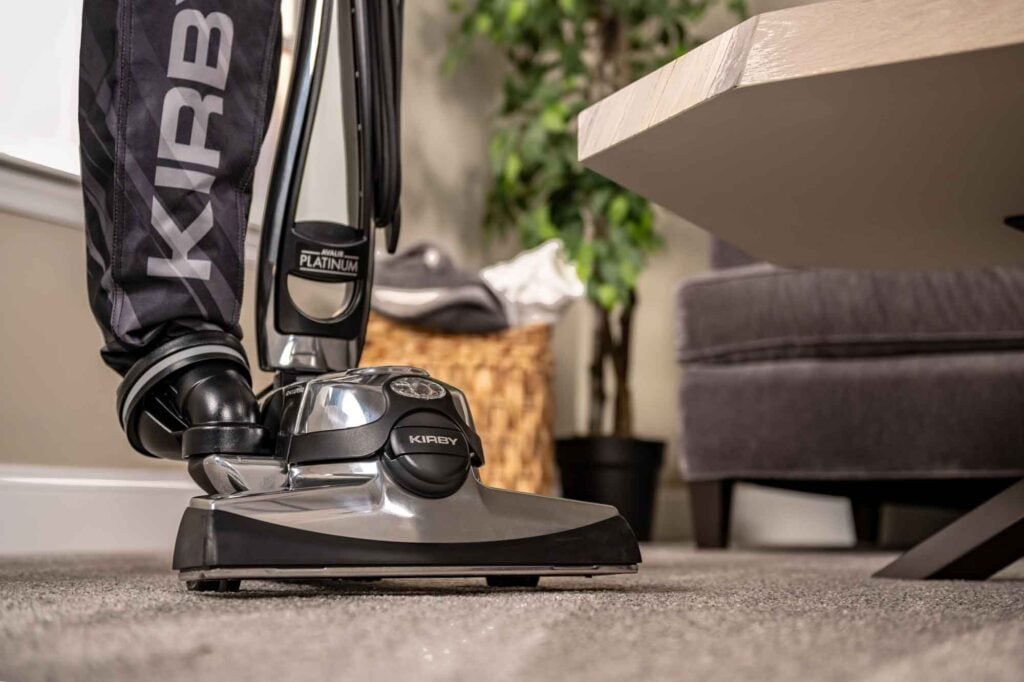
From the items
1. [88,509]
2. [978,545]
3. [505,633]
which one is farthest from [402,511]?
[88,509]

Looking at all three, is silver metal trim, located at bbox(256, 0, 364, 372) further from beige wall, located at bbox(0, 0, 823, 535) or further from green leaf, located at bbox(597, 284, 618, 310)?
green leaf, located at bbox(597, 284, 618, 310)

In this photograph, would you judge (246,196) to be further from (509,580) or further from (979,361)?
(979,361)

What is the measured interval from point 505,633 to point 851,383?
1.33 meters

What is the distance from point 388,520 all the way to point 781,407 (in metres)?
1.17

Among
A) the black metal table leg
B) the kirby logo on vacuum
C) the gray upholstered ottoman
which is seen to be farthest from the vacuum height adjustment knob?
the gray upholstered ottoman

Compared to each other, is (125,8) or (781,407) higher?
(125,8)

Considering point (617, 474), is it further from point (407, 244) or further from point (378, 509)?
point (378, 509)

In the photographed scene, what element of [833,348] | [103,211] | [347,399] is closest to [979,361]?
[833,348]

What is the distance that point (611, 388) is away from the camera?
2771 mm

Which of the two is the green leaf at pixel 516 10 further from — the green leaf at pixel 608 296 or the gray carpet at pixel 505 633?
the gray carpet at pixel 505 633

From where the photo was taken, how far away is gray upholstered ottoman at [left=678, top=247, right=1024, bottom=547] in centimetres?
163

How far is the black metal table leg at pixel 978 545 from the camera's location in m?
0.92

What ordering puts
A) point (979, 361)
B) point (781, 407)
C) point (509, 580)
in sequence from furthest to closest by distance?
point (781, 407) < point (979, 361) < point (509, 580)

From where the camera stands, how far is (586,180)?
7.89ft
